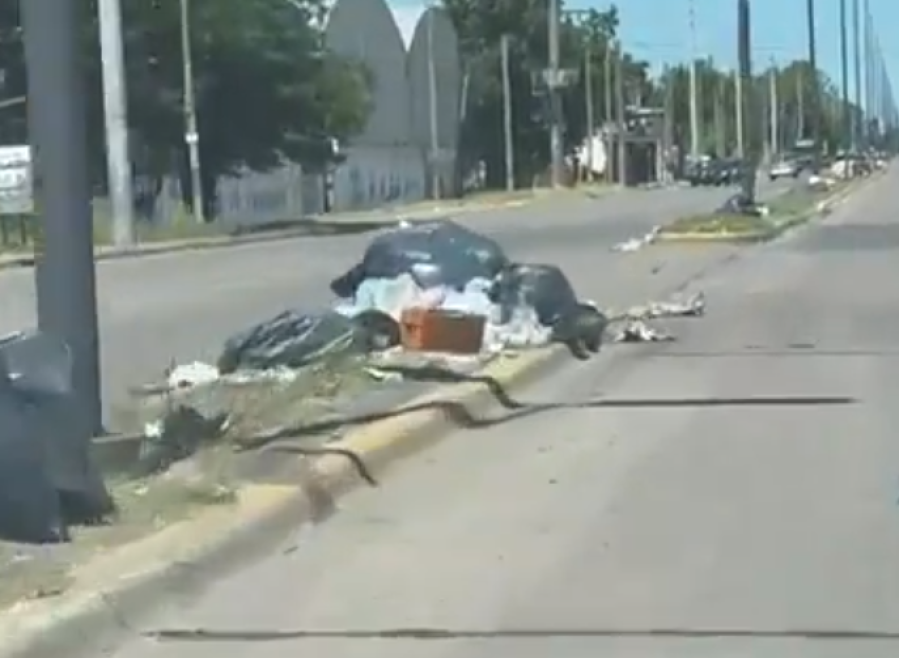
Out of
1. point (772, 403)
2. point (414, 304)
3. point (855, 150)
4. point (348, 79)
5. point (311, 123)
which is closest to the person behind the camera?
point (772, 403)

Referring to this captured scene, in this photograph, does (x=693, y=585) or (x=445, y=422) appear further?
(x=445, y=422)

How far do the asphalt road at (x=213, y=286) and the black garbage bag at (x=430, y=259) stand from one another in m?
1.64

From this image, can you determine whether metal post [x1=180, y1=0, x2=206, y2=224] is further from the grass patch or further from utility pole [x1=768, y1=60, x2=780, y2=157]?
utility pole [x1=768, y1=60, x2=780, y2=157]

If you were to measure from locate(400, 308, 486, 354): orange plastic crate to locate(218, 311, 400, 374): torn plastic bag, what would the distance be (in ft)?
1.09

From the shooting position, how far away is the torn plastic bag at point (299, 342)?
17422mm

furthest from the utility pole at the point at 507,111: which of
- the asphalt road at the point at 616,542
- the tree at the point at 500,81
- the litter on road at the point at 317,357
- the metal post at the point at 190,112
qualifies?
the asphalt road at the point at 616,542

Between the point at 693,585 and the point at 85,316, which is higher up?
the point at 85,316

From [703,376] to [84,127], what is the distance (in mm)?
7782

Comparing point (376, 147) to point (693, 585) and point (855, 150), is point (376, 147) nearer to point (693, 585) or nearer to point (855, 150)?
point (855, 150)

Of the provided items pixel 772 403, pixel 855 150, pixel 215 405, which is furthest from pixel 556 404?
pixel 855 150

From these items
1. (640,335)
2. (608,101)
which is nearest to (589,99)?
(608,101)

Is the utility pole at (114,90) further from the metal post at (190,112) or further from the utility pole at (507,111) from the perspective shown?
the utility pole at (507,111)

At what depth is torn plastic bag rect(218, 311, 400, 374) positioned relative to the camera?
17.4 meters

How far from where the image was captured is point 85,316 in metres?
11.9
